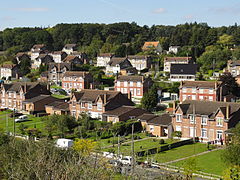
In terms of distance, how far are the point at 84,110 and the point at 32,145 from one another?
25693mm

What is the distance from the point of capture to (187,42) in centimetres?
10369

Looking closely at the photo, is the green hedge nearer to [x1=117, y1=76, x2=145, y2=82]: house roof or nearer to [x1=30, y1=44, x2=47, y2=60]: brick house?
[x1=117, y1=76, x2=145, y2=82]: house roof

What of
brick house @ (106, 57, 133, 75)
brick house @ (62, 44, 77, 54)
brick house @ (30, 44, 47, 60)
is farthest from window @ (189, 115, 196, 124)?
brick house @ (62, 44, 77, 54)

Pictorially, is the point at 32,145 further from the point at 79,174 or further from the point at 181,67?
Answer: the point at 181,67

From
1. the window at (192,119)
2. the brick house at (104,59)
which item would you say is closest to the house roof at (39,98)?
the window at (192,119)

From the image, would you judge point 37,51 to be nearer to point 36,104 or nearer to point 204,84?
point 36,104

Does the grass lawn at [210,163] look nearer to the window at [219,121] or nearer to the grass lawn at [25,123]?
the window at [219,121]

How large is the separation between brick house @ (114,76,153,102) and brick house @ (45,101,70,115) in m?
13.5

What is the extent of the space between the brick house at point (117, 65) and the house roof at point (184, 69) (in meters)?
15.3

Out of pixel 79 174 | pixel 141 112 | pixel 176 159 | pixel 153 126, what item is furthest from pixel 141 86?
pixel 79 174

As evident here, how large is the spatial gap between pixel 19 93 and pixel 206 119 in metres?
33.8

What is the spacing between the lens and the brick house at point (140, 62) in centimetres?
9156

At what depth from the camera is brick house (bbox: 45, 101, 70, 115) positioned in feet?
183

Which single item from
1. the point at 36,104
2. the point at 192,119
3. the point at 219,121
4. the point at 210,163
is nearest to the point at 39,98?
the point at 36,104
